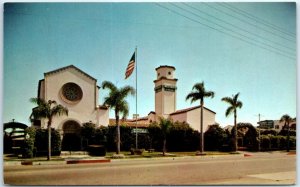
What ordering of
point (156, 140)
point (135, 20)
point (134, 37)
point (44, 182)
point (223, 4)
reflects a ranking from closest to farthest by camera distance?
point (44, 182), point (223, 4), point (135, 20), point (134, 37), point (156, 140)

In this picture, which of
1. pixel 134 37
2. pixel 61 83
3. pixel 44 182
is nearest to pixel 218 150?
pixel 61 83

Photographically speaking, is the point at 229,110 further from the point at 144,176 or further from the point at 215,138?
the point at 144,176

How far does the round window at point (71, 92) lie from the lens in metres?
25.5

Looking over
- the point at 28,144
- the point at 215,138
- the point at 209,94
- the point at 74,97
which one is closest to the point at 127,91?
the point at 209,94

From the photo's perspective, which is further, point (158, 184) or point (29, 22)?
point (29, 22)

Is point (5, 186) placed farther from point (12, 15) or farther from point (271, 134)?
point (271, 134)

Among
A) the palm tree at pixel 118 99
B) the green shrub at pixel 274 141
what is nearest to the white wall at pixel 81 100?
the palm tree at pixel 118 99

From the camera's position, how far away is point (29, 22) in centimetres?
1344

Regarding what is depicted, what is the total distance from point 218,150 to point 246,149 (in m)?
3.61

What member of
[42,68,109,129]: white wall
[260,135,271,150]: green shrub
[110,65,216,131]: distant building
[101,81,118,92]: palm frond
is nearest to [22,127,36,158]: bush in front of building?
[42,68,109,129]: white wall

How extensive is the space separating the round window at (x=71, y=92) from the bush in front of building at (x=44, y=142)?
4.31 metres

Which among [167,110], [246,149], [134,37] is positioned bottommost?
[246,149]

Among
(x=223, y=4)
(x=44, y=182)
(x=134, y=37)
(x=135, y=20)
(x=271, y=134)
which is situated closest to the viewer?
(x=44, y=182)

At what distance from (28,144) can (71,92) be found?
7404 millimetres
